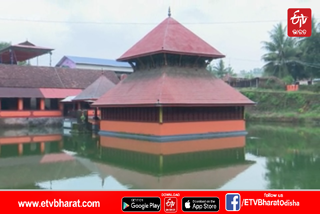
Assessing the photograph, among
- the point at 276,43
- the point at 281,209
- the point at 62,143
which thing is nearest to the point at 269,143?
the point at 62,143

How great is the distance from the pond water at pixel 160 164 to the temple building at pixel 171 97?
0.99 metres

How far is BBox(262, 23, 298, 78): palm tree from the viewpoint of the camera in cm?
3061

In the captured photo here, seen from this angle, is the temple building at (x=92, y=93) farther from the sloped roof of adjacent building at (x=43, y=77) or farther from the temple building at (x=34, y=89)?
the temple building at (x=34, y=89)

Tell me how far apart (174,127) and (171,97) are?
3.95ft

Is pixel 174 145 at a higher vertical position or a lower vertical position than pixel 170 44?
lower

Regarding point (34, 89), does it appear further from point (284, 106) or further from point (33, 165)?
point (284, 106)

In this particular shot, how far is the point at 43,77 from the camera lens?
2638cm

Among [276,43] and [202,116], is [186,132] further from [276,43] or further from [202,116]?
[276,43]

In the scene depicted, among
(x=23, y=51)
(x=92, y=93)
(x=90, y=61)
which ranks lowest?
(x=92, y=93)

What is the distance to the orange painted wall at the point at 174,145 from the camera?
11.9 meters

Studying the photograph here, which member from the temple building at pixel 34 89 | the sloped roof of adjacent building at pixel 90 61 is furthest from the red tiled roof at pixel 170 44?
the sloped roof of adjacent building at pixel 90 61

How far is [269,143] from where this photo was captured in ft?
46.9

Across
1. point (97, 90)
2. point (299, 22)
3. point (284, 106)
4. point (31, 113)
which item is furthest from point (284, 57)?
point (299, 22)

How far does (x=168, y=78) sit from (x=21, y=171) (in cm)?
812
